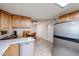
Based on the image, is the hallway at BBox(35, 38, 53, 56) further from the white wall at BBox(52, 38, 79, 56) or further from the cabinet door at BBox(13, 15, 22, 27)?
the white wall at BBox(52, 38, 79, 56)

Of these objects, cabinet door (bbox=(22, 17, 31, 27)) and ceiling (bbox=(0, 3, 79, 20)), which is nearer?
ceiling (bbox=(0, 3, 79, 20))

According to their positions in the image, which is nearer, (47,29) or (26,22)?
(26,22)

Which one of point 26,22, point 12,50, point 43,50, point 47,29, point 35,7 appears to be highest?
point 35,7

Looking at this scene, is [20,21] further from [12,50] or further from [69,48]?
[69,48]

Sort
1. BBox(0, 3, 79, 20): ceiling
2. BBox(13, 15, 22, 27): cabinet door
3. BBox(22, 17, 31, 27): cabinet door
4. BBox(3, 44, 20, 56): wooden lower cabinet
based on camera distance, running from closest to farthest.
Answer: BBox(3, 44, 20, 56): wooden lower cabinet < BBox(0, 3, 79, 20): ceiling < BBox(13, 15, 22, 27): cabinet door < BBox(22, 17, 31, 27): cabinet door

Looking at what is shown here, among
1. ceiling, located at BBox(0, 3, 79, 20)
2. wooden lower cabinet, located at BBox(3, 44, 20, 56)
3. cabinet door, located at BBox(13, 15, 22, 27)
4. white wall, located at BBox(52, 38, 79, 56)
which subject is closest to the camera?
white wall, located at BBox(52, 38, 79, 56)

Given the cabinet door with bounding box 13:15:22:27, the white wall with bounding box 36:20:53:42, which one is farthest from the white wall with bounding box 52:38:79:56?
the white wall with bounding box 36:20:53:42

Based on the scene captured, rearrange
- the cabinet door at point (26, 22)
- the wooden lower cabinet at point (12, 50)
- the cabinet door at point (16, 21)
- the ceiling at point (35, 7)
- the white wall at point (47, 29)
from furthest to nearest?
the white wall at point (47, 29) < the cabinet door at point (26, 22) < the cabinet door at point (16, 21) < the ceiling at point (35, 7) < the wooden lower cabinet at point (12, 50)

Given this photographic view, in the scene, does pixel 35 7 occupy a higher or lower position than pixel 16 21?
higher

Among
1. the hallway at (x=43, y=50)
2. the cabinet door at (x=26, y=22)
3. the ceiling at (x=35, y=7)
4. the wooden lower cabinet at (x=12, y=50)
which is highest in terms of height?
the ceiling at (x=35, y=7)

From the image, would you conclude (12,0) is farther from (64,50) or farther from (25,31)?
(25,31)

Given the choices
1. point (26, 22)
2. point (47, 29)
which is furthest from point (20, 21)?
point (47, 29)

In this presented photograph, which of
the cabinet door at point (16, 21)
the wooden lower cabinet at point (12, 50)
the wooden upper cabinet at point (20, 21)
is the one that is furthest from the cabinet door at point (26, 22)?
the wooden lower cabinet at point (12, 50)

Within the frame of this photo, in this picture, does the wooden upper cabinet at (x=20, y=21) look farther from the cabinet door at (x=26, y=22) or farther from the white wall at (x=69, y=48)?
the white wall at (x=69, y=48)
